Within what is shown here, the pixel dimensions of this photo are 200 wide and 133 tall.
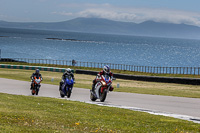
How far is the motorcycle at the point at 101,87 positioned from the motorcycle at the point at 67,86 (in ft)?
5.63

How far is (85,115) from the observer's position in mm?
14391

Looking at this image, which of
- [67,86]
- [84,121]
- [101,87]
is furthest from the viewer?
[67,86]

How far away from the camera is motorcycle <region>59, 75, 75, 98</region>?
72.8 ft

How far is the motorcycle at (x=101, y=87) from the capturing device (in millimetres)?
20016

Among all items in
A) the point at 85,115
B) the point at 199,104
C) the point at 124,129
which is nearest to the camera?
the point at 124,129

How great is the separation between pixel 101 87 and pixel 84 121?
758cm

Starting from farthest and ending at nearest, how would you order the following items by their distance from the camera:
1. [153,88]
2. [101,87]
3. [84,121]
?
[153,88] → [101,87] → [84,121]

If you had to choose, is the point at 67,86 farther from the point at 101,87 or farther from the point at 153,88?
the point at 153,88

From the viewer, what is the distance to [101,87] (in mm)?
20406

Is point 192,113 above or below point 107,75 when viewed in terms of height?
below

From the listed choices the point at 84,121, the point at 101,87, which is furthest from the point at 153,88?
the point at 84,121

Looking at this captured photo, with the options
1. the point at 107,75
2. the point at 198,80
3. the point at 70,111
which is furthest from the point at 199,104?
the point at 198,80

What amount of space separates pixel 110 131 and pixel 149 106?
8.87m

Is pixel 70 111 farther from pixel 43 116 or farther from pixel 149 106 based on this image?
pixel 149 106
